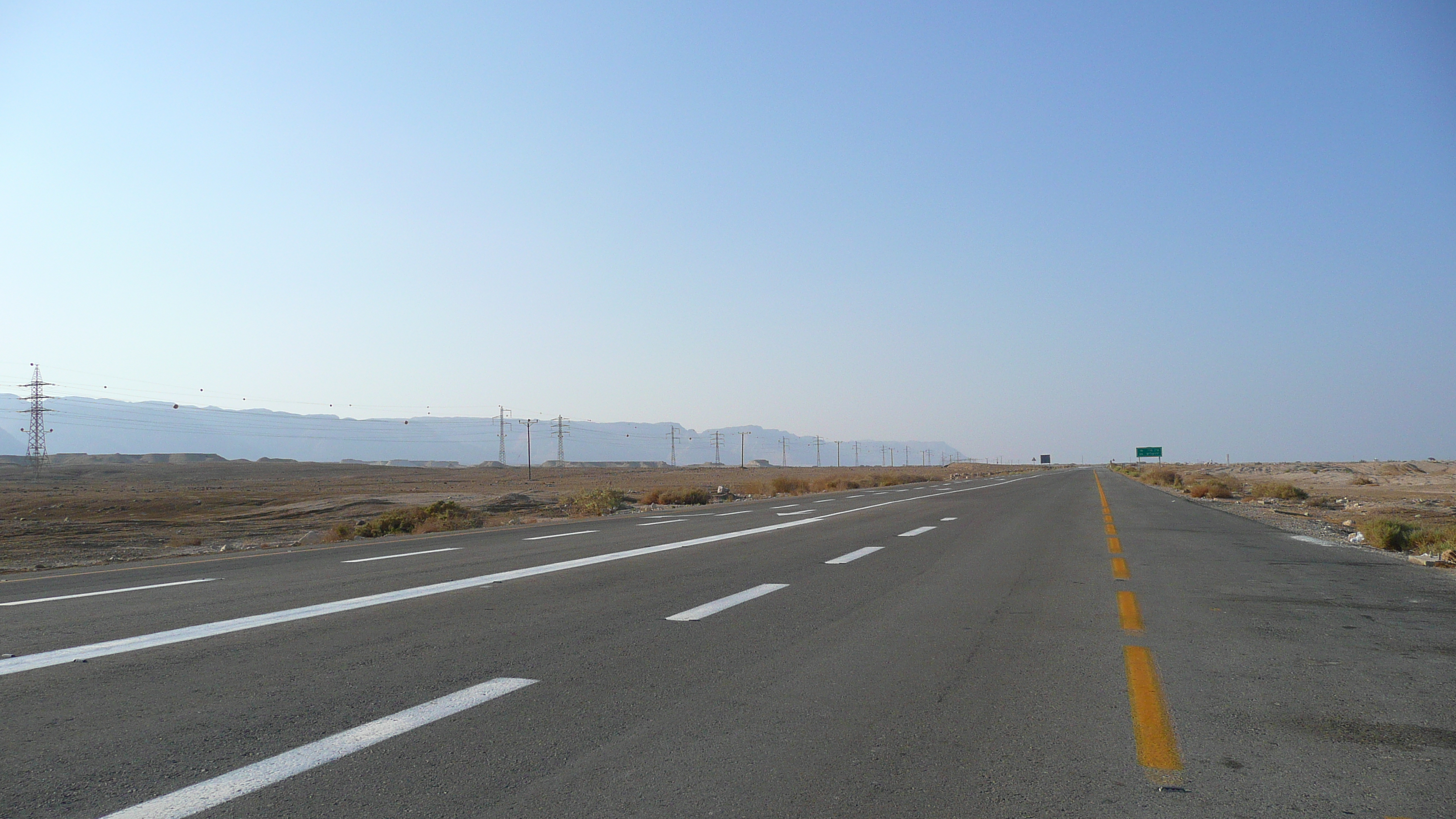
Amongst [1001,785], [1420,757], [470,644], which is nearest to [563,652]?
[470,644]

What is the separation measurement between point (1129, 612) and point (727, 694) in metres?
4.62

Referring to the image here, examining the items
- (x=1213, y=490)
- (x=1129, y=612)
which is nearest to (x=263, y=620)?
(x=1129, y=612)

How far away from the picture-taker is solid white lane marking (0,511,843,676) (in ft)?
17.5

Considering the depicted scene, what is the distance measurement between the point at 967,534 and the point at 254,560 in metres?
11.9

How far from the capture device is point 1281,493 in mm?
36219

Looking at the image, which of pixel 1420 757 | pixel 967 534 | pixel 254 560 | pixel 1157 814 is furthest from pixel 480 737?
pixel 967 534

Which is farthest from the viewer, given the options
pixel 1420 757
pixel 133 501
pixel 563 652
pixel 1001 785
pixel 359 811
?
pixel 133 501

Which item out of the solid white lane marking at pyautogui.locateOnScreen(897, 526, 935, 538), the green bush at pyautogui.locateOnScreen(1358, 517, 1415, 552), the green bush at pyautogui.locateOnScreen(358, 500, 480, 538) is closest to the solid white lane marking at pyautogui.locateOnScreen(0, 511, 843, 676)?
the solid white lane marking at pyautogui.locateOnScreen(897, 526, 935, 538)

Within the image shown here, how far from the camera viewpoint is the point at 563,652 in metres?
5.54

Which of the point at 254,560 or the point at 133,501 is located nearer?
the point at 254,560

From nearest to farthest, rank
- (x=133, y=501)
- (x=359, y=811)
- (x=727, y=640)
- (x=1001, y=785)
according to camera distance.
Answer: (x=359, y=811) → (x=1001, y=785) → (x=727, y=640) → (x=133, y=501)

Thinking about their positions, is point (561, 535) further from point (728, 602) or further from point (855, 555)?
point (728, 602)

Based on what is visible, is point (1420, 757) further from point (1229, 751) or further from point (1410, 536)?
point (1410, 536)

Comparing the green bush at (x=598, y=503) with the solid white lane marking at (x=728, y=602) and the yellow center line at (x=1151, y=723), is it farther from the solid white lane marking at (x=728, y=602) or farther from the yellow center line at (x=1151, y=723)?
the yellow center line at (x=1151, y=723)
